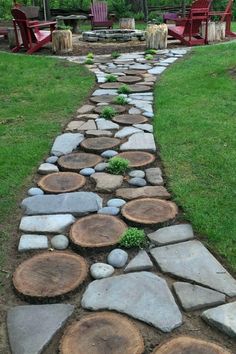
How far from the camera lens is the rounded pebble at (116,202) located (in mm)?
3105

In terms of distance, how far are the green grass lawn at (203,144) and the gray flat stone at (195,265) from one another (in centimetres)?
10

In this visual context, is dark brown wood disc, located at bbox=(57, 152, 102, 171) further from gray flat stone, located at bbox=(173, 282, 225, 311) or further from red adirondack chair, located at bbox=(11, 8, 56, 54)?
red adirondack chair, located at bbox=(11, 8, 56, 54)

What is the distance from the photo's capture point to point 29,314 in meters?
2.13

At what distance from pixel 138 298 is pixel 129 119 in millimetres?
3113

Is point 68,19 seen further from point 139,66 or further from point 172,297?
point 172,297

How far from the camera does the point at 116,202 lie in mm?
3137

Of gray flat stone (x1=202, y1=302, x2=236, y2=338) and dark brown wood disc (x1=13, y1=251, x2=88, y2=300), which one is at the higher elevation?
dark brown wood disc (x1=13, y1=251, x2=88, y2=300)

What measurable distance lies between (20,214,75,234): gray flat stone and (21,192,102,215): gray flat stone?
0.07 metres

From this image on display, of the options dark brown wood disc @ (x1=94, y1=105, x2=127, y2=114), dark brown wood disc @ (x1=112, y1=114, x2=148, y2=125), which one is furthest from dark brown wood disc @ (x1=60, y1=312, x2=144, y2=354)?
dark brown wood disc @ (x1=94, y1=105, x2=127, y2=114)

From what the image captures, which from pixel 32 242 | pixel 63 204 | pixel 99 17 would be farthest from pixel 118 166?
pixel 99 17

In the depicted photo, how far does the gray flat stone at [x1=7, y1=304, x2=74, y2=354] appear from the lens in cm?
194

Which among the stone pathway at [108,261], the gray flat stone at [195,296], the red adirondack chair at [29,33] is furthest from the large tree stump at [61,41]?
the gray flat stone at [195,296]

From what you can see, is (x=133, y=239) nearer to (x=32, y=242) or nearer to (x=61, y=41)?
(x=32, y=242)

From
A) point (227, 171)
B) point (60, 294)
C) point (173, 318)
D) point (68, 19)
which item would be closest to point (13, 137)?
point (227, 171)
